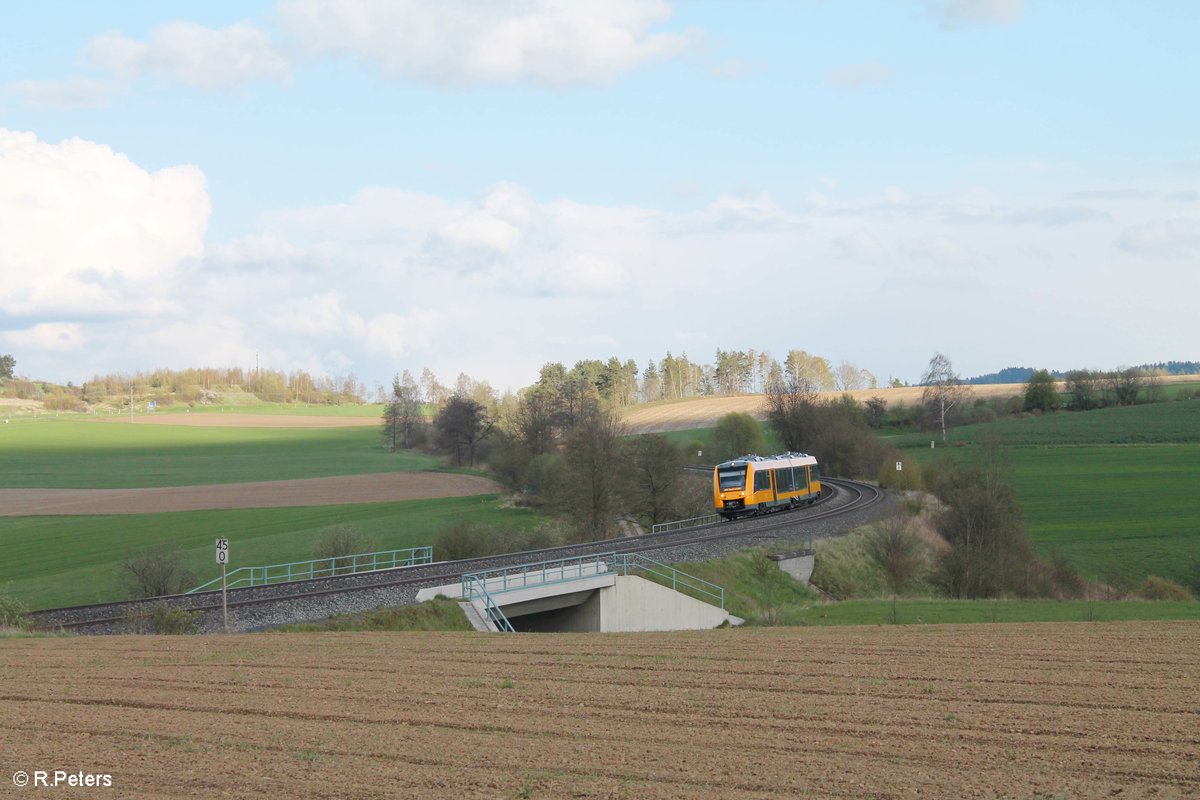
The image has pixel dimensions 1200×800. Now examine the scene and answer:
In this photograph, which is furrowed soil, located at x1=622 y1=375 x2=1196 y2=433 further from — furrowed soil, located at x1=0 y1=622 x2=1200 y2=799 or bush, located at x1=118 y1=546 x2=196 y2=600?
furrowed soil, located at x1=0 y1=622 x2=1200 y2=799

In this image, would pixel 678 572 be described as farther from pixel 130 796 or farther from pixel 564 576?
pixel 130 796

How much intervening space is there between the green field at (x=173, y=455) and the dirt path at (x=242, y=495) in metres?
6.45

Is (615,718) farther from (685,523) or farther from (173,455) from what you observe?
(173,455)

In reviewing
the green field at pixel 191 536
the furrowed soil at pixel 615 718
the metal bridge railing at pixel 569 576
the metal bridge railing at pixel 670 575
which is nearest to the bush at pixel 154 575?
the green field at pixel 191 536

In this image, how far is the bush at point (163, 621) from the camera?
2377 cm

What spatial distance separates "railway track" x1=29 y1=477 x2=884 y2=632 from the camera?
84.9ft

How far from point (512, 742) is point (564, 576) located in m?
20.6

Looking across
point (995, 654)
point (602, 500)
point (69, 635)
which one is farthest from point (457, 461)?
point (995, 654)

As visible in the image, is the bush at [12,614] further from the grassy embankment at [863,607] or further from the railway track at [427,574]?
the grassy embankment at [863,607]

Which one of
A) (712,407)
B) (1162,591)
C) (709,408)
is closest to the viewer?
(1162,591)

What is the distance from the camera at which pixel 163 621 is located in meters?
23.8

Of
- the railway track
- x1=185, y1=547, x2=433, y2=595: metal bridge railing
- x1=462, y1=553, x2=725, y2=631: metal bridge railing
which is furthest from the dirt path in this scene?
x1=462, y1=553, x2=725, y2=631: metal bridge railing

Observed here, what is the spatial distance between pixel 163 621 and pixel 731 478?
3321 cm

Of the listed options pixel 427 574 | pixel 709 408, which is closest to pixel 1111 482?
pixel 427 574
